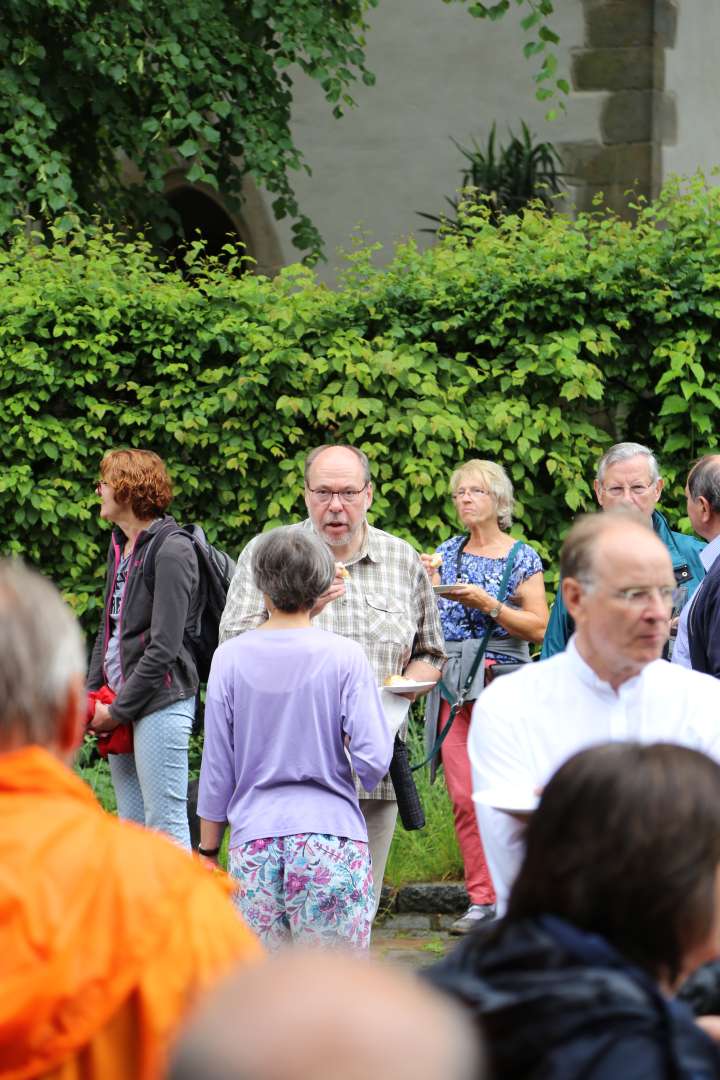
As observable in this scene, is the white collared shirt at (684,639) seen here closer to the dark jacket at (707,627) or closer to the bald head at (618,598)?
the dark jacket at (707,627)

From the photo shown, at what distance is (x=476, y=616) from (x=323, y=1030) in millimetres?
5342

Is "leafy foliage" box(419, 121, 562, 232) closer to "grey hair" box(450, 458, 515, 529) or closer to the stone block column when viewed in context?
the stone block column

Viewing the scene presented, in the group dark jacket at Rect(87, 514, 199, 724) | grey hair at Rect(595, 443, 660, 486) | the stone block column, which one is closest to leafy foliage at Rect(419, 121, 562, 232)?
the stone block column

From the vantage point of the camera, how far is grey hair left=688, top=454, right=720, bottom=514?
218 inches

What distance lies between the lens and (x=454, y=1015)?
1.29 m

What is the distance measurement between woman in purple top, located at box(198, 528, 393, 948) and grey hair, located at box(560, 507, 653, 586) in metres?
1.09

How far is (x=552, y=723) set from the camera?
119 inches

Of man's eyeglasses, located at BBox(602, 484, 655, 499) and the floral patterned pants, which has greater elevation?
man's eyeglasses, located at BBox(602, 484, 655, 499)

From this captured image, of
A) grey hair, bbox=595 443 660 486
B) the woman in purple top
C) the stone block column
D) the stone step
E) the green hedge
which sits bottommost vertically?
the stone step

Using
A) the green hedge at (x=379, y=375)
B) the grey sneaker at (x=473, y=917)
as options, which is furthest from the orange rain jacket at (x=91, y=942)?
the green hedge at (x=379, y=375)

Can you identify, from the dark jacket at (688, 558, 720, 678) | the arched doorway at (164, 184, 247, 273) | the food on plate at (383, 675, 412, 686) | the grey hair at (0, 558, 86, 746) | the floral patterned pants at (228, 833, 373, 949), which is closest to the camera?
the grey hair at (0, 558, 86, 746)

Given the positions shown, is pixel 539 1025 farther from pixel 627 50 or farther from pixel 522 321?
pixel 627 50

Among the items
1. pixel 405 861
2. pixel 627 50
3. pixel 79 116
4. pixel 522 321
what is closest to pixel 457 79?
pixel 627 50

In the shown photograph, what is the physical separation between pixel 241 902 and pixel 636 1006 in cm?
259
